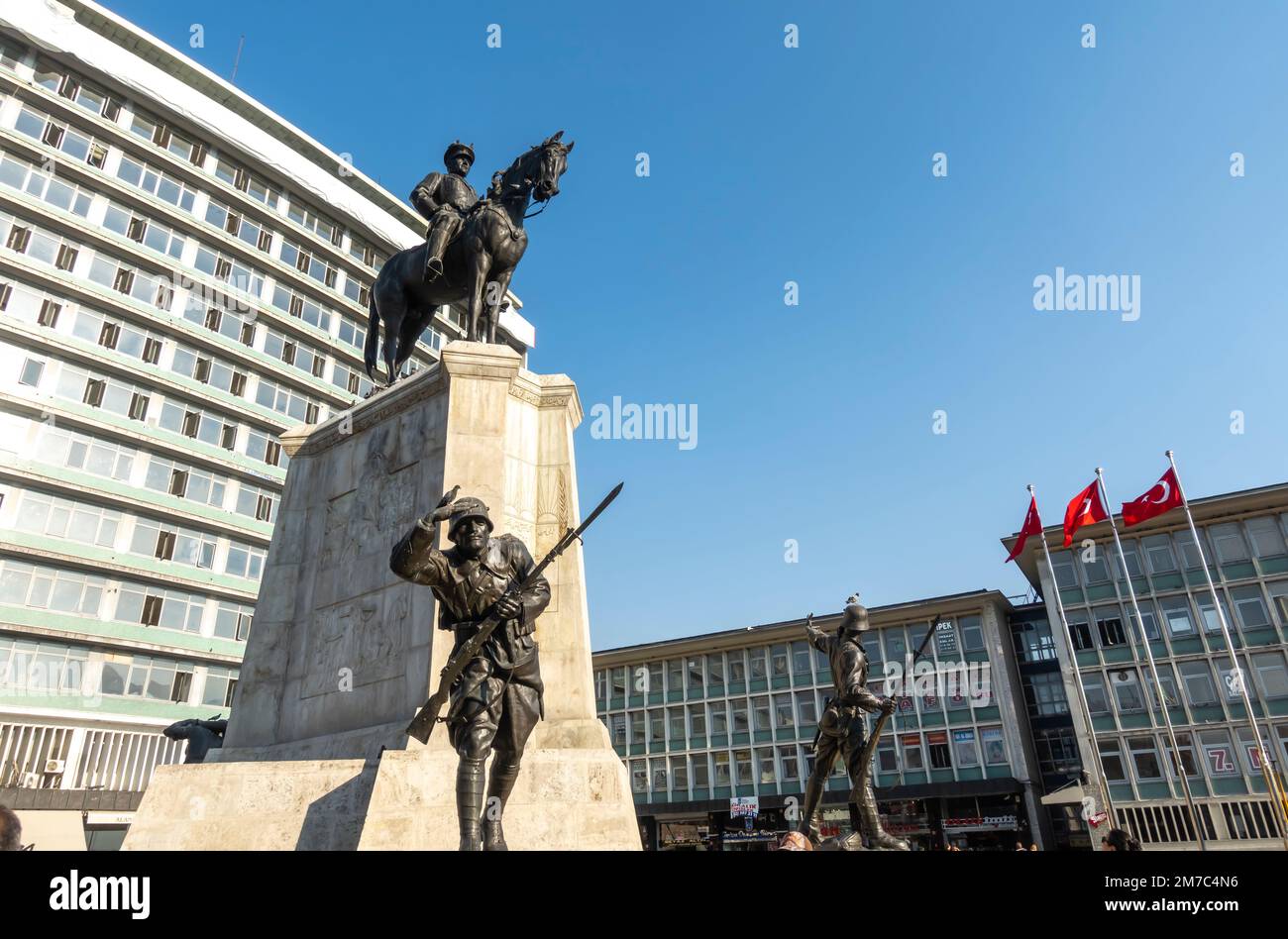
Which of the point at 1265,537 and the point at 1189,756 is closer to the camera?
the point at 1189,756

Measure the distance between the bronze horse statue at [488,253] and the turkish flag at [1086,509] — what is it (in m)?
31.7

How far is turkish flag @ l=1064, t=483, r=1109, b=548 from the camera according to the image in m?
35.0

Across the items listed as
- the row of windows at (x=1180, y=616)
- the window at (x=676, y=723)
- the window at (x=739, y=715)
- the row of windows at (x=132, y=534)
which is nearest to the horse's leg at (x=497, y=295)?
the row of windows at (x=132, y=534)

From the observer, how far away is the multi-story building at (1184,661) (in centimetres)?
4300

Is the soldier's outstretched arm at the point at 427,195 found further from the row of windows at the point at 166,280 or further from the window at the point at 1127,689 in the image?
the window at the point at 1127,689

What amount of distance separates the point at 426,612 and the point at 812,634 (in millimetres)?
4990

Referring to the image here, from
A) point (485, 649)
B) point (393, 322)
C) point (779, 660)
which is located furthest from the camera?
point (779, 660)

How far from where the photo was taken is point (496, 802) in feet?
19.2

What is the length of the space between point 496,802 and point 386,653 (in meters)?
4.04

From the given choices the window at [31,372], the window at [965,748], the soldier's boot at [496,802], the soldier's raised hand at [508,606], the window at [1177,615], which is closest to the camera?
the soldier's boot at [496,802]

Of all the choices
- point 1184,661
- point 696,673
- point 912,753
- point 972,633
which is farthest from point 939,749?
point 696,673

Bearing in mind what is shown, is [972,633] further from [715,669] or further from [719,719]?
[719,719]

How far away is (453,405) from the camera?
10.0m
